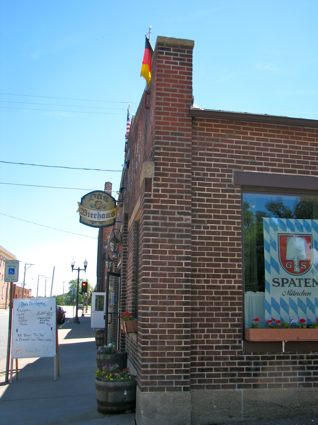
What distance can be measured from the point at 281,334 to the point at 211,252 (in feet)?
4.80

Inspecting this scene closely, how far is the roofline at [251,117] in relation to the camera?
7.01 meters

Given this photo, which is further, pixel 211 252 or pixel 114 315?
pixel 114 315

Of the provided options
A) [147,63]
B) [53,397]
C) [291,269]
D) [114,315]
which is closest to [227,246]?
[291,269]

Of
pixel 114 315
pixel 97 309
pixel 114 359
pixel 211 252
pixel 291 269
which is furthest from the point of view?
pixel 97 309

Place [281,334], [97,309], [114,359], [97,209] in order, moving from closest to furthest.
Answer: [281,334] < [114,359] < [97,209] < [97,309]

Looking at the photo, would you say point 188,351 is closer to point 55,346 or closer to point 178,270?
point 178,270

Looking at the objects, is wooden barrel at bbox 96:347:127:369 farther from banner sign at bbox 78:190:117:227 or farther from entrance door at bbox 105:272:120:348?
banner sign at bbox 78:190:117:227

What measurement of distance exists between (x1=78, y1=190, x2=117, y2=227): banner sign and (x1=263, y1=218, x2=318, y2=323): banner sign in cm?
461

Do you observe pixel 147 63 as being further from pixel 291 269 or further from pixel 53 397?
pixel 53 397

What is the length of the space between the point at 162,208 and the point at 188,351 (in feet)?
6.46

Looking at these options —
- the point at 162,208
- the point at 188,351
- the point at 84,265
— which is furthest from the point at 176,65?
the point at 84,265

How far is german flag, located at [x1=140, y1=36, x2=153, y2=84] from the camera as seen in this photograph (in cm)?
748

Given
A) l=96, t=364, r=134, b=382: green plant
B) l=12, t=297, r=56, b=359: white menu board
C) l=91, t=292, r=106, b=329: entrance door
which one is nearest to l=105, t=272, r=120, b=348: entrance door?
l=12, t=297, r=56, b=359: white menu board

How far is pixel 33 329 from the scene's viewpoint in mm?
11117
